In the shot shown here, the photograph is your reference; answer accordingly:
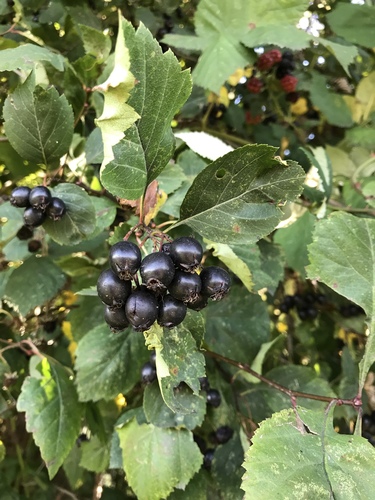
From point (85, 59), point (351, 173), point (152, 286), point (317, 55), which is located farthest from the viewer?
point (317, 55)

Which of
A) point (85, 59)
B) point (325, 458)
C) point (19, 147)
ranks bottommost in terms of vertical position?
point (325, 458)

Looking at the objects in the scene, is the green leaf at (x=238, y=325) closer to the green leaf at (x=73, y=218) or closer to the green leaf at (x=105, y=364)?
the green leaf at (x=105, y=364)

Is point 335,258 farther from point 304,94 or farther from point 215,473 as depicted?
point 304,94

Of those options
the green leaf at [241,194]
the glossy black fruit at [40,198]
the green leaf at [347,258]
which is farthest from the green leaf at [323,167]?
the glossy black fruit at [40,198]

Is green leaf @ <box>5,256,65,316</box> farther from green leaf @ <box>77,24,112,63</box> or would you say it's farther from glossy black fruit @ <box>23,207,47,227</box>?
green leaf @ <box>77,24,112,63</box>

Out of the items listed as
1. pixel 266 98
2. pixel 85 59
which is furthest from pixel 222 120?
pixel 85 59

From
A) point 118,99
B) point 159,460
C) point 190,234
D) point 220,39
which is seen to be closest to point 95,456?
point 159,460

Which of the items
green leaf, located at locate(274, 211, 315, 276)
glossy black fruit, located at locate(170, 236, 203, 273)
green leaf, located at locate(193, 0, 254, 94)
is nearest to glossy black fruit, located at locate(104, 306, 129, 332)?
glossy black fruit, located at locate(170, 236, 203, 273)
